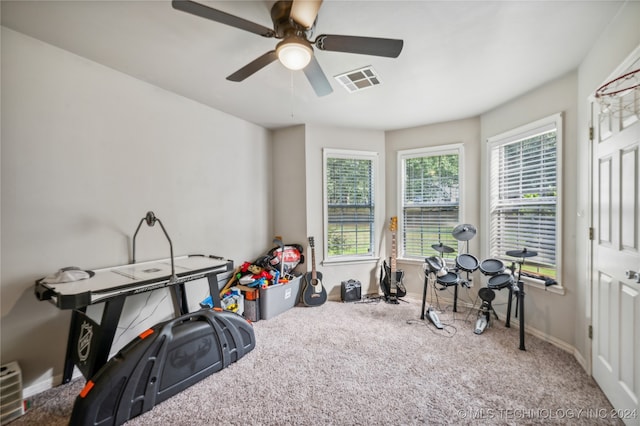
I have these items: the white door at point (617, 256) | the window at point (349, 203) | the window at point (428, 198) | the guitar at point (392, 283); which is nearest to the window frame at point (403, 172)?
the window at point (428, 198)

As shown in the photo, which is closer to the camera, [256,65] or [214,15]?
[214,15]

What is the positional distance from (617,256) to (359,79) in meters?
2.28

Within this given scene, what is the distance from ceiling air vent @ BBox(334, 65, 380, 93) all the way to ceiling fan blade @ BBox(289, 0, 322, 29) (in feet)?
3.05

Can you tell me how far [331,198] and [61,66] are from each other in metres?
2.99

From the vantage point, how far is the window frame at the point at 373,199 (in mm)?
3785

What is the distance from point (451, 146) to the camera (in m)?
3.53

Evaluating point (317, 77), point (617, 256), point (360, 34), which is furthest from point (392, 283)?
point (360, 34)

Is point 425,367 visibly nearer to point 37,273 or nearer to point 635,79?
point 635,79

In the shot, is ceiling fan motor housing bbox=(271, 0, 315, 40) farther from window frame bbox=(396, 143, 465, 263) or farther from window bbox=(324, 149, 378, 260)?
window frame bbox=(396, 143, 465, 263)

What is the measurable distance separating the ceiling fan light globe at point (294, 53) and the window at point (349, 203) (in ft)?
7.34

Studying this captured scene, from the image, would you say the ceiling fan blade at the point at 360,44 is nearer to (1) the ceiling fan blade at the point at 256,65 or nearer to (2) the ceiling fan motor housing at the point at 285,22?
(2) the ceiling fan motor housing at the point at 285,22

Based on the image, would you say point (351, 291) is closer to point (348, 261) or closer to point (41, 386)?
point (348, 261)

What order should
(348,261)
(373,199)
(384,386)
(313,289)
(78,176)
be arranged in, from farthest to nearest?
(373,199) < (348,261) < (313,289) < (78,176) < (384,386)

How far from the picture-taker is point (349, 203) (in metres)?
3.92
